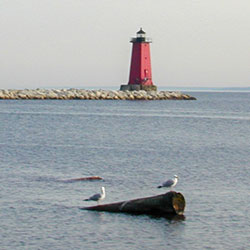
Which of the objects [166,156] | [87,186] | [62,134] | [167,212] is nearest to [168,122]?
[62,134]

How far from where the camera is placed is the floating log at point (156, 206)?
16875mm

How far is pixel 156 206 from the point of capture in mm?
17016

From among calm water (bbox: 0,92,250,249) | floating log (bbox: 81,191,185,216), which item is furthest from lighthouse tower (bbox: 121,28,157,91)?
floating log (bbox: 81,191,185,216)

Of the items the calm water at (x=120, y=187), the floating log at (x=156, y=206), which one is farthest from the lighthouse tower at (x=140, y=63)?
the floating log at (x=156, y=206)

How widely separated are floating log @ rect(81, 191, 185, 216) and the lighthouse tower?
72191 mm

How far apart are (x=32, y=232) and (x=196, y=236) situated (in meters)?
3.91

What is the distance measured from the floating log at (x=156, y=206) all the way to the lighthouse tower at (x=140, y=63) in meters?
72.2

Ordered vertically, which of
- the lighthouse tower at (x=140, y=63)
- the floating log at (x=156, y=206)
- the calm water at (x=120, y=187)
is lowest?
the calm water at (x=120, y=187)

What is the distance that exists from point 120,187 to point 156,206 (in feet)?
15.0

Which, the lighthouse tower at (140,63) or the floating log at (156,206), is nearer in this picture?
the floating log at (156,206)

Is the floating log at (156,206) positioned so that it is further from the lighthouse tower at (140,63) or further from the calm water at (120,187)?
the lighthouse tower at (140,63)

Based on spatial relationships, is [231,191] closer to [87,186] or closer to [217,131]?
[87,186]

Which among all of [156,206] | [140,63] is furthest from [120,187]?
[140,63]

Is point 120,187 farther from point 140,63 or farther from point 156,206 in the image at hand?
point 140,63
